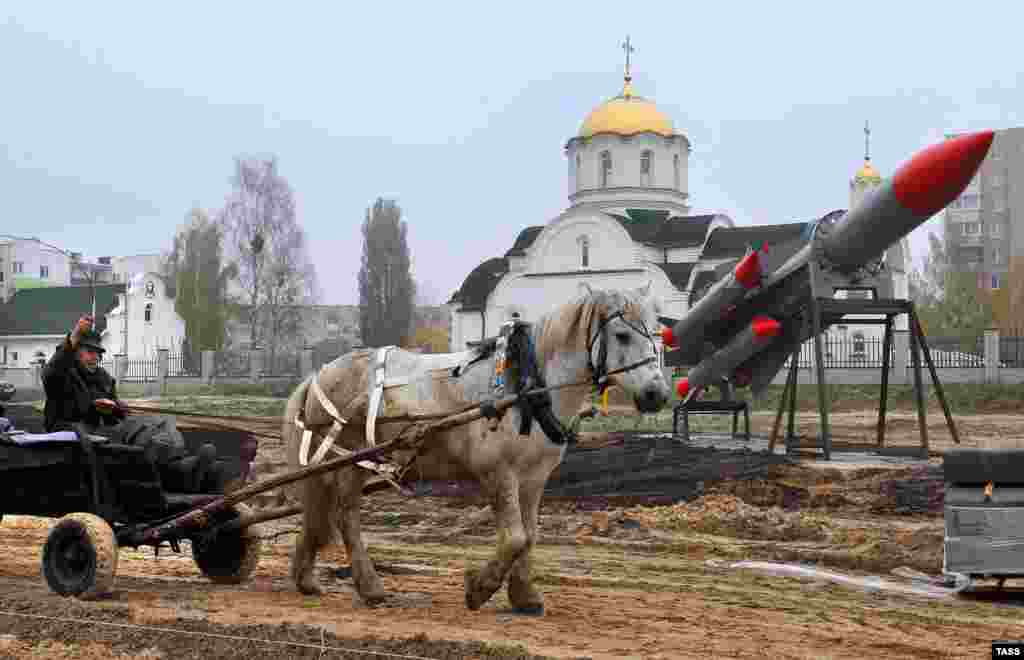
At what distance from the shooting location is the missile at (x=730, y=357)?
20.9 meters

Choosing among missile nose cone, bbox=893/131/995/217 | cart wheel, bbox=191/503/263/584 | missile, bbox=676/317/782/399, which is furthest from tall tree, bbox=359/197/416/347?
cart wheel, bbox=191/503/263/584

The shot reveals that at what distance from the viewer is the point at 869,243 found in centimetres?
1816

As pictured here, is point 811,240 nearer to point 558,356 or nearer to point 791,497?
point 791,497

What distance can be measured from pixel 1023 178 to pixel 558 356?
91.6m

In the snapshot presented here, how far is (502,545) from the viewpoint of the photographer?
25.2 ft

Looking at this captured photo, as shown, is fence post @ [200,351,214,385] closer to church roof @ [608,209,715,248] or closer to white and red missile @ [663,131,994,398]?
church roof @ [608,209,715,248]

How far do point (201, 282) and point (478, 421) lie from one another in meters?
63.2

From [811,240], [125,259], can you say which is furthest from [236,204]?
[811,240]

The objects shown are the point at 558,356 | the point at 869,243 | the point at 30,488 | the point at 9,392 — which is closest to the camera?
the point at 558,356

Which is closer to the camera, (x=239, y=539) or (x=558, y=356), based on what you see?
(x=558, y=356)

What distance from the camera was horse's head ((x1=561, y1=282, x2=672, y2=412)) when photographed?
7.50 m

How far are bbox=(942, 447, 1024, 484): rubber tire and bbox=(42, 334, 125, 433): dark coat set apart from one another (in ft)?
22.2

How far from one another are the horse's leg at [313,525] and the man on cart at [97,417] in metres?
0.91

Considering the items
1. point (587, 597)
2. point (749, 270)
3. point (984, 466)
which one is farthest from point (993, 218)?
point (587, 597)
